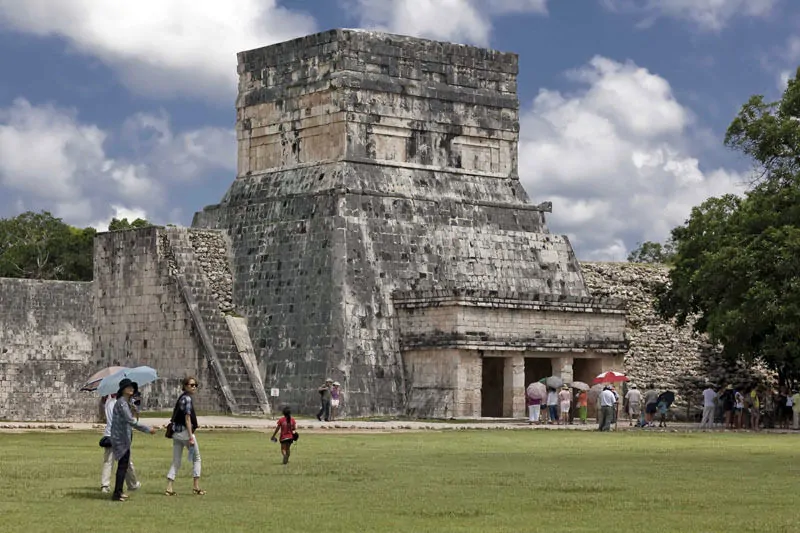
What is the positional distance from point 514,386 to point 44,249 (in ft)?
121

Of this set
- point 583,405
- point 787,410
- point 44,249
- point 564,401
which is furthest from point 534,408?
point 44,249

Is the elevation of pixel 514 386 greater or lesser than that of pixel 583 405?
greater

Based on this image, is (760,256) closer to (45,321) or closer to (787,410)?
(787,410)

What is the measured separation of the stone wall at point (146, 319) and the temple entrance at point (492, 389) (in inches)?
309

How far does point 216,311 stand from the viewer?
4250 centimetres

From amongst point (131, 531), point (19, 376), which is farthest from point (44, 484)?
point (19, 376)

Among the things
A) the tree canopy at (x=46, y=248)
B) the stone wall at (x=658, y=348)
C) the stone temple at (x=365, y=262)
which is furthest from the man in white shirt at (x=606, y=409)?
the tree canopy at (x=46, y=248)

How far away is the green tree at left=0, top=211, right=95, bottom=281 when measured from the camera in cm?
7200

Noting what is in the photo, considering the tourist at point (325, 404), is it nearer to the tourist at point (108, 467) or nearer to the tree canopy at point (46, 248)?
the tourist at point (108, 467)

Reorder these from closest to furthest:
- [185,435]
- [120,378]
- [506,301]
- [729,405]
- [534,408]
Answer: [185,435] → [120,378] → [534,408] → [729,405] → [506,301]

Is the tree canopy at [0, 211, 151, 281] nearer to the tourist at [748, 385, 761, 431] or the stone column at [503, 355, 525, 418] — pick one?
the stone column at [503, 355, 525, 418]

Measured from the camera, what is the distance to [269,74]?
44.6m

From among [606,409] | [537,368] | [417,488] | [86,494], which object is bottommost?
[86,494]

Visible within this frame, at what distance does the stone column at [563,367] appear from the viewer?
138 ft
